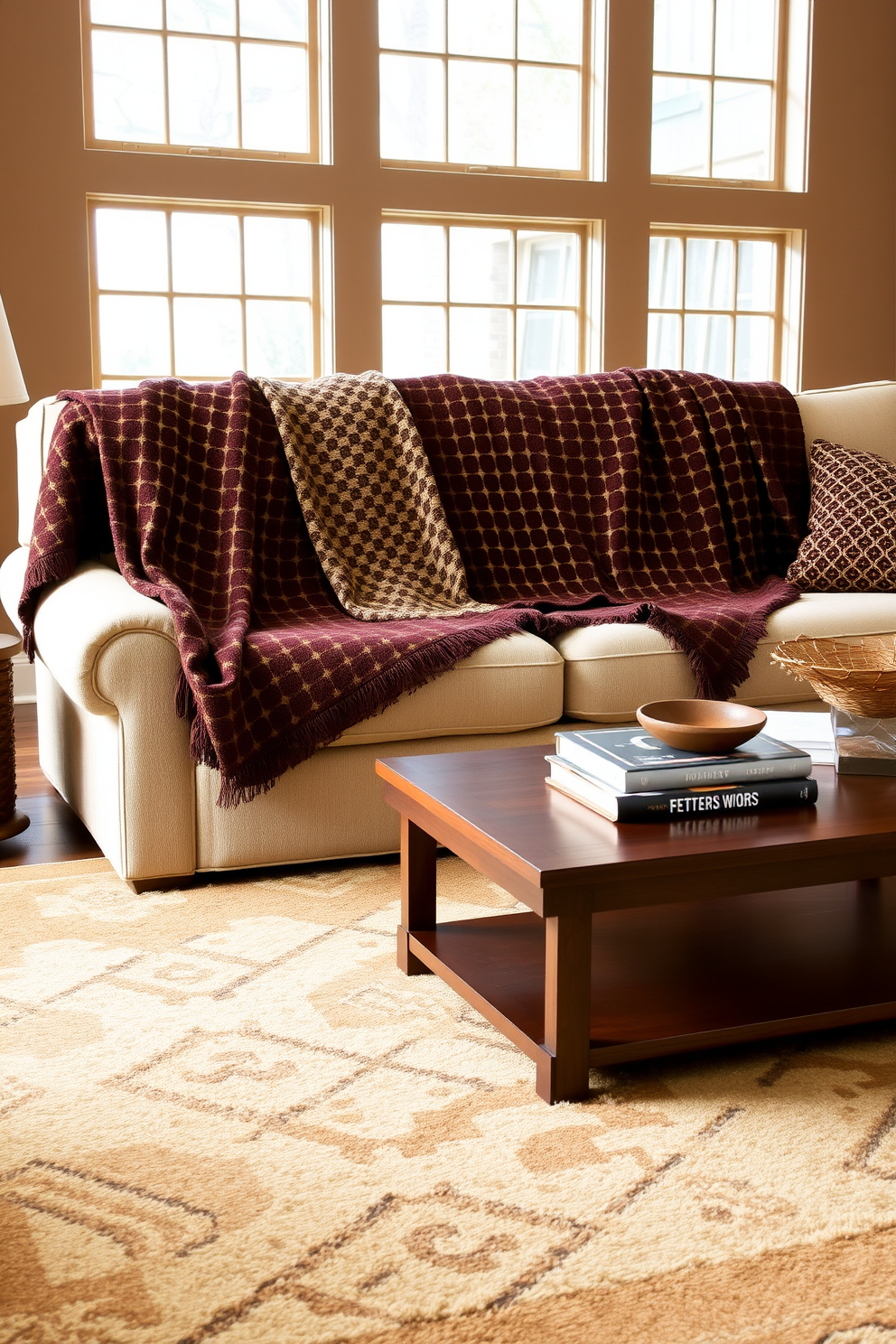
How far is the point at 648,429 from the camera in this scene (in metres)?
3.41

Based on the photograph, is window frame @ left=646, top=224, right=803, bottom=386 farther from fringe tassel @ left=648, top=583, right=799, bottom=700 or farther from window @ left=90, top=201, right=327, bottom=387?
fringe tassel @ left=648, top=583, right=799, bottom=700

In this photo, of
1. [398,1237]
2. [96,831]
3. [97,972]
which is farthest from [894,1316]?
[96,831]

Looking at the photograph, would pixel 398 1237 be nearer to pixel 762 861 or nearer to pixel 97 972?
pixel 762 861

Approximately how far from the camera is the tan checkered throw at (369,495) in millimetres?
2951

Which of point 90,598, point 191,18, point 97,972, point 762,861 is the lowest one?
point 97,972

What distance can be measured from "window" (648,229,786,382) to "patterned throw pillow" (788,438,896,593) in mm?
1944

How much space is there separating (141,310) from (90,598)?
2320 mm

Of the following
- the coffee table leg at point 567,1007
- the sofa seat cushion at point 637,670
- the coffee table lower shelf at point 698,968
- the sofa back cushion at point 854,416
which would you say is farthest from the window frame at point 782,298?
the coffee table leg at point 567,1007

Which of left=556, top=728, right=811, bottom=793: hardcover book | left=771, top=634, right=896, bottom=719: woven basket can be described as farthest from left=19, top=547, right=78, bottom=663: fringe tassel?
left=771, top=634, right=896, bottom=719: woven basket

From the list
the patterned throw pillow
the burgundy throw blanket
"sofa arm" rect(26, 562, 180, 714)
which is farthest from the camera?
the patterned throw pillow

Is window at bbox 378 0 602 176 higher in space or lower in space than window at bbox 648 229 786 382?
higher

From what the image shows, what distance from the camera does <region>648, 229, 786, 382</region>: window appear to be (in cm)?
508

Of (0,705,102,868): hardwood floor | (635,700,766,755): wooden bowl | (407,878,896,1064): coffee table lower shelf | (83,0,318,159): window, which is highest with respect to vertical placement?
(83,0,318,159): window

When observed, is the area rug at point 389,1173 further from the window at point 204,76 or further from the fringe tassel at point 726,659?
the window at point 204,76
